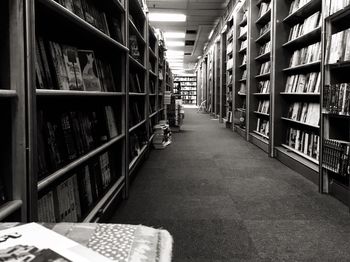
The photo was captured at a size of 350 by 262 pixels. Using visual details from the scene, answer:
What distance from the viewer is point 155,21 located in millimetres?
10750

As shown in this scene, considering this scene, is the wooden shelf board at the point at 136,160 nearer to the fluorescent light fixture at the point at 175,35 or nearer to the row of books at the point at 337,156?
the row of books at the point at 337,156

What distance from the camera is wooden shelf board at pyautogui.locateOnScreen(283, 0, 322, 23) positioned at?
3.57 m

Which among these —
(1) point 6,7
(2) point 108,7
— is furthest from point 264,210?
(1) point 6,7

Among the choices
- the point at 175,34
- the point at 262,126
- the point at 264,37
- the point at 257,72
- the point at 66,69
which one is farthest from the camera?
the point at 175,34

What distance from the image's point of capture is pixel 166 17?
10.2 metres

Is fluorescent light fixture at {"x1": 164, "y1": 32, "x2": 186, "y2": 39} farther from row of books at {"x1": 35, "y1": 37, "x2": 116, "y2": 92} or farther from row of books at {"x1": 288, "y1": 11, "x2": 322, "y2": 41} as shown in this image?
row of books at {"x1": 35, "y1": 37, "x2": 116, "y2": 92}

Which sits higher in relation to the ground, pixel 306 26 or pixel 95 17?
pixel 306 26

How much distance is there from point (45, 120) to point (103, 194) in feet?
2.90

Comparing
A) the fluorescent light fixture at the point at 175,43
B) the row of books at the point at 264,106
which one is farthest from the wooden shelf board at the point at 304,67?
the fluorescent light fixture at the point at 175,43

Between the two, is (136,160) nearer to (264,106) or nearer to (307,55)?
(307,55)

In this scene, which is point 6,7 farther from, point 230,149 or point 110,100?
point 230,149

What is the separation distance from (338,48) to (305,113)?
134 cm

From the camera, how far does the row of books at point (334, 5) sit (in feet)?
8.22

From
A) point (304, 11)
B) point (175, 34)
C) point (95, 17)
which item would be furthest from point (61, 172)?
point (175, 34)
